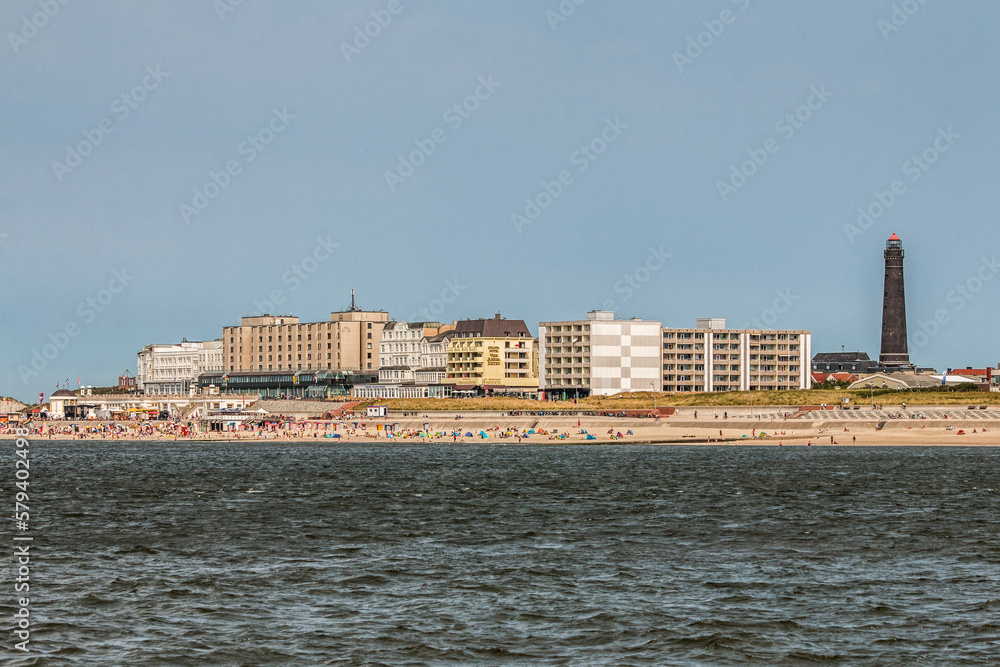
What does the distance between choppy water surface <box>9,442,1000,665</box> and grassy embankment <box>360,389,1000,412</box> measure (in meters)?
90.5

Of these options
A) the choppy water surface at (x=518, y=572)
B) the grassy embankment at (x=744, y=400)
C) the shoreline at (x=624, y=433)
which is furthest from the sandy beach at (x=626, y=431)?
the choppy water surface at (x=518, y=572)

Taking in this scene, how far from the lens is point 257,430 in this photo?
16762 cm

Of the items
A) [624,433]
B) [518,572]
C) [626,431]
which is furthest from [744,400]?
[518,572]

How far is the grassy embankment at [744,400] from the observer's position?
163 metres

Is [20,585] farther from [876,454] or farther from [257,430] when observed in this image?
[257,430]

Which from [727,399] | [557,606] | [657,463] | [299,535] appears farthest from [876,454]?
[557,606]

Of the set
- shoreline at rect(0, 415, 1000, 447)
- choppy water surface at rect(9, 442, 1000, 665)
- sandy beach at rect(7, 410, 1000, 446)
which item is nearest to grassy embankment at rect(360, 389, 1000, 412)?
sandy beach at rect(7, 410, 1000, 446)

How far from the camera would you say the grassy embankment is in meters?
163

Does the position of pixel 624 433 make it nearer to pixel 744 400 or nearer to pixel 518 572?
pixel 744 400

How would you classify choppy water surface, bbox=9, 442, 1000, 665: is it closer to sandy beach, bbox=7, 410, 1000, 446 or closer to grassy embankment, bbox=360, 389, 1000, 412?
sandy beach, bbox=7, 410, 1000, 446

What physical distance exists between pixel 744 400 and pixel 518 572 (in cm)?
14279

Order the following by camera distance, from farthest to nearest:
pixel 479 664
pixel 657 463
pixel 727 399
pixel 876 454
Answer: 1. pixel 727 399
2. pixel 876 454
3. pixel 657 463
4. pixel 479 664

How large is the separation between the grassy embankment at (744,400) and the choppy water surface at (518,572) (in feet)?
297

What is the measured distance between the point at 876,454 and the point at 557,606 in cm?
8736
